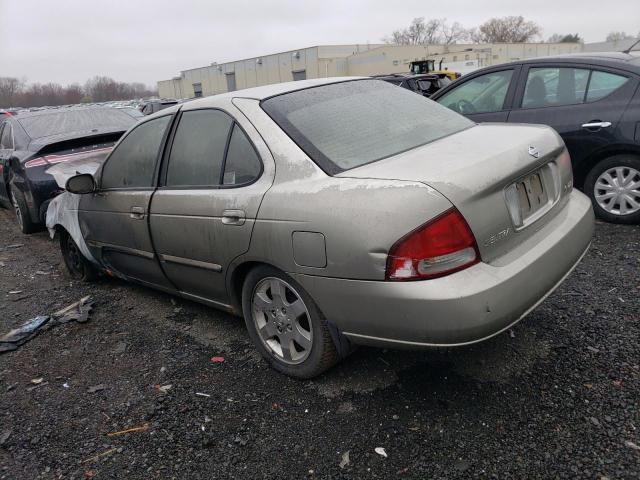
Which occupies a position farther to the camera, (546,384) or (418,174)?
(546,384)

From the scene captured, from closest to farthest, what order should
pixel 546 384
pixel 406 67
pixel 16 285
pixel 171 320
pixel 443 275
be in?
1. pixel 443 275
2. pixel 546 384
3. pixel 171 320
4. pixel 16 285
5. pixel 406 67

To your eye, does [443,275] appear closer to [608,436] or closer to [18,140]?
[608,436]

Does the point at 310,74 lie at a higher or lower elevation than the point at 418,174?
higher

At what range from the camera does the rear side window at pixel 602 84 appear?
4.79 meters

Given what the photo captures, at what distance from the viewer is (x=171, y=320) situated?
3.95 m

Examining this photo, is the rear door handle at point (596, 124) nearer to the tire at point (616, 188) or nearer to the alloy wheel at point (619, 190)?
the tire at point (616, 188)

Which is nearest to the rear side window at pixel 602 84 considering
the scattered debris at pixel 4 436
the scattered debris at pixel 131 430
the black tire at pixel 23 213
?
the scattered debris at pixel 131 430

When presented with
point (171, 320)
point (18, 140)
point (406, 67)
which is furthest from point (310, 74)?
point (171, 320)

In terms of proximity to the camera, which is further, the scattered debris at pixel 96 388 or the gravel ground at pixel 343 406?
the scattered debris at pixel 96 388

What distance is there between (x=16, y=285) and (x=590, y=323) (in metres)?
5.13

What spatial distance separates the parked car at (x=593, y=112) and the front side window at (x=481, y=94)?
0.02 meters

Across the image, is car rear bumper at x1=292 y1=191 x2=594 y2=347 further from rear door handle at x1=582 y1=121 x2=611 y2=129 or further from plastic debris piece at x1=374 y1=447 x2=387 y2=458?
rear door handle at x1=582 y1=121 x2=611 y2=129

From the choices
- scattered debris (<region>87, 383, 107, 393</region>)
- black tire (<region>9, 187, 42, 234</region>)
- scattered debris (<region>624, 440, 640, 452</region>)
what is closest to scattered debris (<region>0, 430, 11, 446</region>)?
scattered debris (<region>87, 383, 107, 393</region>)

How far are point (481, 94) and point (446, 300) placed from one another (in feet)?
14.1
